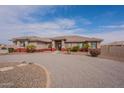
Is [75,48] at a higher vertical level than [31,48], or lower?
lower

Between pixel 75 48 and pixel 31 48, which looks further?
pixel 75 48

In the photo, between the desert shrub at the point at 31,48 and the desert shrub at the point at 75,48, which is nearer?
the desert shrub at the point at 31,48

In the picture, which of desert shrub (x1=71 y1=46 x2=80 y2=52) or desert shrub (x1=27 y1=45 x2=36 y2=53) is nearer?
desert shrub (x1=27 y1=45 x2=36 y2=53)

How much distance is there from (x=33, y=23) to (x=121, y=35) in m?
4.34

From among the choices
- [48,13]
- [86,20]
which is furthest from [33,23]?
[86,20]

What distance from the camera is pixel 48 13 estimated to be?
7.41 meters

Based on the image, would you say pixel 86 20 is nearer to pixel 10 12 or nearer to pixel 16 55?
pixel 10 12
